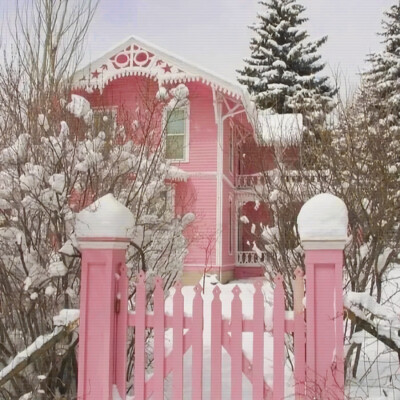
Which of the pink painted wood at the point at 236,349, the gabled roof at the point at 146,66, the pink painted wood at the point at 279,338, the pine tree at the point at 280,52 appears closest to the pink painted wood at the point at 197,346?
the pink painted wood at the point at 236,349

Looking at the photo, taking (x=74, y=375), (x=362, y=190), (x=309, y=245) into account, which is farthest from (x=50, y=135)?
(x=362, y=190)

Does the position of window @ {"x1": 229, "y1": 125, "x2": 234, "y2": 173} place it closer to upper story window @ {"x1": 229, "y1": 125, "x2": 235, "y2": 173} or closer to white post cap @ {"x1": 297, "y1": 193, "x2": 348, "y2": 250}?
upper story window @ {"x1": 229, "y1": 125, "x2": 235, "y2": 173}

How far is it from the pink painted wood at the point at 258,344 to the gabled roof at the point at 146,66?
1242cm

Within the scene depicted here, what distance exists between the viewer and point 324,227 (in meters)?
3.34

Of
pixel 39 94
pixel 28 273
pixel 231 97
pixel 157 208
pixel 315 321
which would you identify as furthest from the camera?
pixel 231 97

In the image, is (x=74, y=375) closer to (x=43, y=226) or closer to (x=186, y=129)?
(x=43, y=226)

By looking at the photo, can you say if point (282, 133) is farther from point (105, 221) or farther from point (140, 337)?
point (140, 337)

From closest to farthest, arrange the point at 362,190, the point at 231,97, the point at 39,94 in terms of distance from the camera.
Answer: the point at 39,94 → the point at 362,190 → the point at 231,97

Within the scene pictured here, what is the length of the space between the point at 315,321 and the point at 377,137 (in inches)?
130

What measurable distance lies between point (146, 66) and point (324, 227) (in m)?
13.5

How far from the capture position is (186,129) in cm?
1662

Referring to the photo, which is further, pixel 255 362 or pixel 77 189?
pixel 77 189

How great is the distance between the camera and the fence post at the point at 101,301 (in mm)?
3527

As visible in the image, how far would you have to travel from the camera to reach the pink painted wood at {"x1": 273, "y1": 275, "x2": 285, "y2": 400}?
3.35 metres
